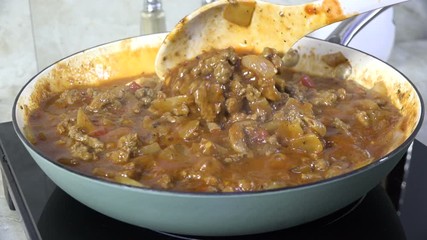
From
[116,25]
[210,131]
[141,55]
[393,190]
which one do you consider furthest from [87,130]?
[116,25]

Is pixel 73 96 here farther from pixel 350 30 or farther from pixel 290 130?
pixel 350 30

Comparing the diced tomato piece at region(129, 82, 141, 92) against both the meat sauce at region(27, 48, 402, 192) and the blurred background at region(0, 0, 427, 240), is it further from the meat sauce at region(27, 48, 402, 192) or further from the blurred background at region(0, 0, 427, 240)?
the blurred background at region(0, 0, 427, 240)

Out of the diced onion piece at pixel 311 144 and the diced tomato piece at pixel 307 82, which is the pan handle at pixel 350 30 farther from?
the diced onion piece at pixel 311 144

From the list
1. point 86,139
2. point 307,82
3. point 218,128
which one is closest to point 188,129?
point 218,128

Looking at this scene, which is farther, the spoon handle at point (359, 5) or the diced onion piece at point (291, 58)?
the diced onion piece at point (291, 58)

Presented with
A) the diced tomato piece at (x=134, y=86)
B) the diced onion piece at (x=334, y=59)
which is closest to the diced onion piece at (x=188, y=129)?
the diced tomato piece at (x=134, y=86)

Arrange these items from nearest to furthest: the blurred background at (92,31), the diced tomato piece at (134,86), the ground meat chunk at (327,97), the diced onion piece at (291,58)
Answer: the ground meat chunk at (327,97)
the diced tomato piece at (134,86)
the diced onion piece at (291,58)
the blurred background at (92,31)
